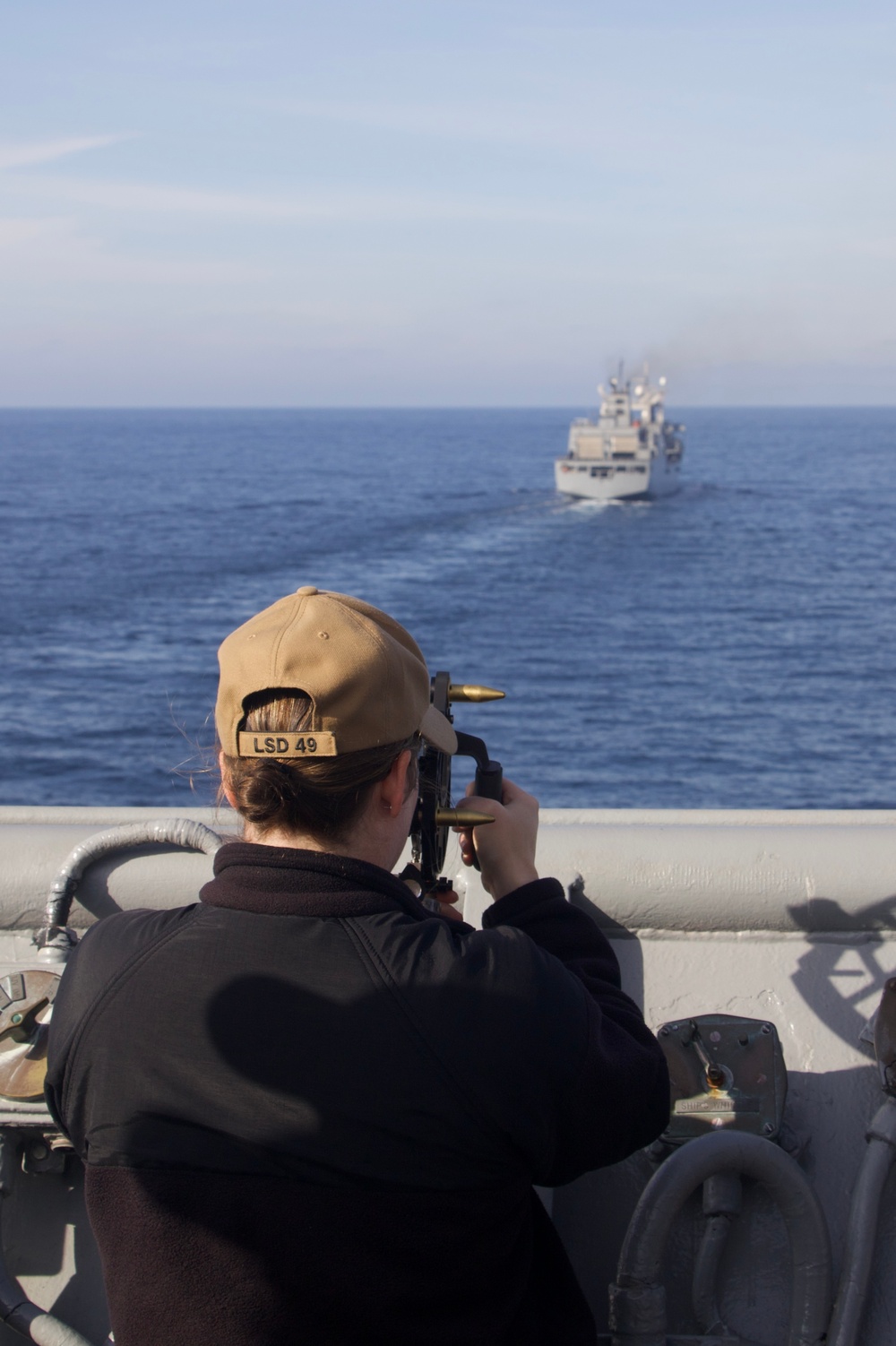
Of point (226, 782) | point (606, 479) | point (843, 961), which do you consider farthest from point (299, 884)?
point (606, 479)

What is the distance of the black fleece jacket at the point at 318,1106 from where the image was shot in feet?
4.71

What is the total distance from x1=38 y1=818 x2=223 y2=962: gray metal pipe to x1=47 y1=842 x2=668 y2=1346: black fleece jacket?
37.3 inches

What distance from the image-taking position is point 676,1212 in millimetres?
2213

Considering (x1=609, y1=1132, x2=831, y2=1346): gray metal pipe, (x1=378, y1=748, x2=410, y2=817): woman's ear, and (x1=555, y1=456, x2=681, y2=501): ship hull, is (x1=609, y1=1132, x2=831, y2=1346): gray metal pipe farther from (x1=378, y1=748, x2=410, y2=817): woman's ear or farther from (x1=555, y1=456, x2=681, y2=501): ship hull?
(x1=555, y1=456, x2=681, y2=501): ship hull

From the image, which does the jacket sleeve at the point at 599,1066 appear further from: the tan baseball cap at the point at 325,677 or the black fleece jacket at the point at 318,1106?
the tan baseball cap at the point at 325,677

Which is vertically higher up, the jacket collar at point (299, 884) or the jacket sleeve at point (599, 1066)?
the jacket collar at point (299, 884)

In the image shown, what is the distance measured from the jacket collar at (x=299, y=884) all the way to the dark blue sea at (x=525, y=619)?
41cm

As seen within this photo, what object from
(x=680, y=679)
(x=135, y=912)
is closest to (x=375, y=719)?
(x=135, y=912)

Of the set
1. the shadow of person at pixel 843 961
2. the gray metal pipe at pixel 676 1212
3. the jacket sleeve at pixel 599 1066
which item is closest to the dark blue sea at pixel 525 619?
the jacket sleeve at pixel 599 1066

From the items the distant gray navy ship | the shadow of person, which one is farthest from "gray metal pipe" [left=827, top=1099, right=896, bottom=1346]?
the distant gray navy ship

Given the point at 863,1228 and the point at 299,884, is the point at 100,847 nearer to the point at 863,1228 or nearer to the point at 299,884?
the point at 299,884

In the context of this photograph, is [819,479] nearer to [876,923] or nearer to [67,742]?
[67,742]

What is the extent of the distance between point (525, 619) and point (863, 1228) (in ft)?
154

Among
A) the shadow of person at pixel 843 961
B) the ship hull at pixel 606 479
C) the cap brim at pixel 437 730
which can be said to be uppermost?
the ship hull at pixel 606 479
